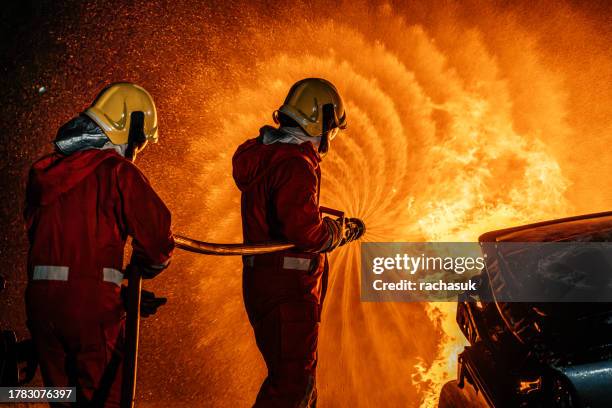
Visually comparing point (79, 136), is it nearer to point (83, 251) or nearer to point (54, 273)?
point (83, 251)

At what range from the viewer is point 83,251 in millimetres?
2605

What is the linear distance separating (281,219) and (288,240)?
16cm

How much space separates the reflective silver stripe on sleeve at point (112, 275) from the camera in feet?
8.74

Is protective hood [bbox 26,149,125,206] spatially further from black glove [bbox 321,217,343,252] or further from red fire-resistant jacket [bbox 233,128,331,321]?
black glove [bbox 321,217,343,252]

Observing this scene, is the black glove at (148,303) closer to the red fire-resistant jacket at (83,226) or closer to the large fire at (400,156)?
the red fire-resistant jacket at (83,226)

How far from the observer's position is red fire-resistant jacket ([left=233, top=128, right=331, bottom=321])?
3072mm

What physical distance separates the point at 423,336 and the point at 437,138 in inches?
113

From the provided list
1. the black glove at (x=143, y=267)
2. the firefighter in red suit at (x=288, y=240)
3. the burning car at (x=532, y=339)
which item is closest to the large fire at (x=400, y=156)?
the burning car at (x=532, y=339)

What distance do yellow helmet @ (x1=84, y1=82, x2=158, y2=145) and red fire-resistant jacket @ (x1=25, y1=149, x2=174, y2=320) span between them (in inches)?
8.7

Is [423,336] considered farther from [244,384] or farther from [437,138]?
[437,138]

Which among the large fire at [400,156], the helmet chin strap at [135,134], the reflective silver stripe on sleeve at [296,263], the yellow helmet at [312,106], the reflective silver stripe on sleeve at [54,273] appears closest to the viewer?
the reflective silver stripe on sleeve at [54,273]

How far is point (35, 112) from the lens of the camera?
4.91 meters

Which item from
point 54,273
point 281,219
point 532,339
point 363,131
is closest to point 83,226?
point 54,273

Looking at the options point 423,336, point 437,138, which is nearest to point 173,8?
point 437,138
